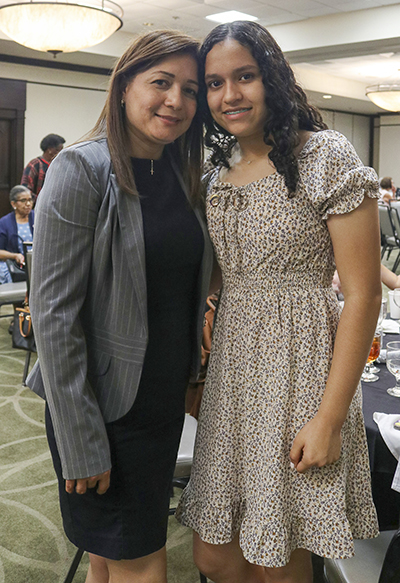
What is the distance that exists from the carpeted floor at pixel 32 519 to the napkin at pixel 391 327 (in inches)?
47.1

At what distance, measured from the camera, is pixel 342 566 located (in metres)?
1.43

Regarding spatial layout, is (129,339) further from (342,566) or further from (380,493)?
(380,493)

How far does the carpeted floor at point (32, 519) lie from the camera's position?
86.0 inches

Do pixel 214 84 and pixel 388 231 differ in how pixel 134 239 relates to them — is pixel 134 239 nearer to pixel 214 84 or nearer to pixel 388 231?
pixel 214 84

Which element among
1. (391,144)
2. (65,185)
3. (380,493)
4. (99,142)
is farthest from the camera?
(391,144)

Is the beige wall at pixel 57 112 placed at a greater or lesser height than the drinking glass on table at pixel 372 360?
greater

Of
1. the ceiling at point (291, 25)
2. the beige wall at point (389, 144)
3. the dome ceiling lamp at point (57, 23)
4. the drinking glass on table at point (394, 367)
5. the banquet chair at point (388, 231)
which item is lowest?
the drinking glass on table at point (394, 367)

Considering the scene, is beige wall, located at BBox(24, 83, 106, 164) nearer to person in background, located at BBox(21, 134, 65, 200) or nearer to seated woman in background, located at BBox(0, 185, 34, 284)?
person in background, located at BBox(21, 134, 65, 200)

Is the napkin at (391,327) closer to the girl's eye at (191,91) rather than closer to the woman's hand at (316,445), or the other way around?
the woman's hand at (316,445)

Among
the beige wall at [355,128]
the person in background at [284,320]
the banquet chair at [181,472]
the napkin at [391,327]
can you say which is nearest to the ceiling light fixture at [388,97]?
the beige wall at [355,128]

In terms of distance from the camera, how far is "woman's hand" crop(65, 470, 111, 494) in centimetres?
130

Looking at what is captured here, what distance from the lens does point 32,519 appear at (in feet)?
8.30

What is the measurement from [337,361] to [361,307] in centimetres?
13

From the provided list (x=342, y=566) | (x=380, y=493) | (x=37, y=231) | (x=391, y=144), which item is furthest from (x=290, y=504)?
(x=391, y=144)
